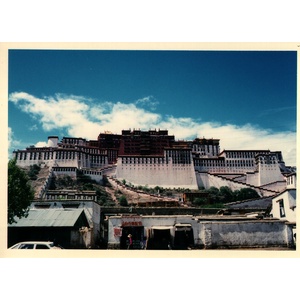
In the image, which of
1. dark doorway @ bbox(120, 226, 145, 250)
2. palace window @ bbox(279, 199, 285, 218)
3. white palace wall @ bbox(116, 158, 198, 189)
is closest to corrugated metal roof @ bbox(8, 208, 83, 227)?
dark doorway @ bbox(120, 226, 145, 250)

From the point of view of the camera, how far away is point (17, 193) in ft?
33.7

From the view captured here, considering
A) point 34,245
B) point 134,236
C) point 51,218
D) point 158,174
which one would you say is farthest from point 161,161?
point 34,245

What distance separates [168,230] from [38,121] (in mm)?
4458

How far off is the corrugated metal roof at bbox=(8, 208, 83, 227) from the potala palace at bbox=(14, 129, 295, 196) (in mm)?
1569

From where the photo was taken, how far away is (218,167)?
47.7ft

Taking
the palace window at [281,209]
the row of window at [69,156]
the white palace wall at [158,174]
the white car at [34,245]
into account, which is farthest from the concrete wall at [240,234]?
the row of window at [69,156]

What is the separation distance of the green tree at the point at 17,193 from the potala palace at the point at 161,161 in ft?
2.42

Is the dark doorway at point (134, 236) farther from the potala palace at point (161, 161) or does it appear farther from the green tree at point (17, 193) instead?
the potala palace at point (161, 161)

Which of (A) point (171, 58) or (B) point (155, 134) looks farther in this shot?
(B) point (155, 134)

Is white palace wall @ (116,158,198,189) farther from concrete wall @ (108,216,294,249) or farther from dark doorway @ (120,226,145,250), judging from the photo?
concrete wall @ (108,216,294,249)

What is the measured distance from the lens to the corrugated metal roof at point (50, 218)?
998cm

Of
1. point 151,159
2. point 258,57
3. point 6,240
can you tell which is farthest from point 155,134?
point 6,240

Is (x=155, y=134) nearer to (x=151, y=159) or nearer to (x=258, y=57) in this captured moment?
(x=151, y=159)

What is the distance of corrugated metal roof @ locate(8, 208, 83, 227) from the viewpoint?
998cm
